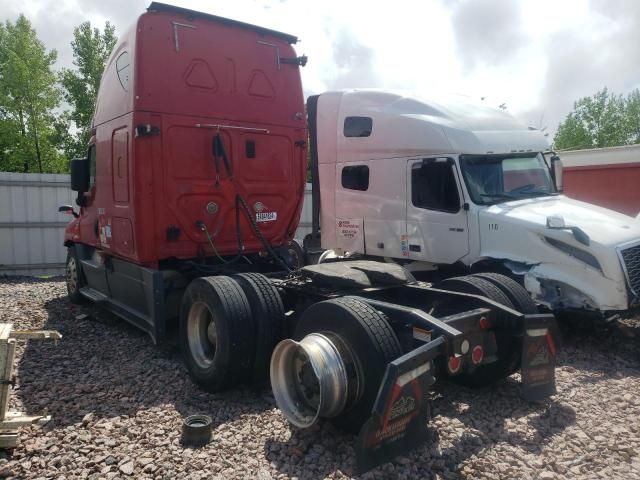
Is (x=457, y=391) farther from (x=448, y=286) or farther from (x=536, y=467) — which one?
(x=536, y=467)

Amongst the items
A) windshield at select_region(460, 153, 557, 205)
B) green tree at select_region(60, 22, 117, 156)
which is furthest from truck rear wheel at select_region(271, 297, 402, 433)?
green tree at select_region(60, 22, 117, 156)

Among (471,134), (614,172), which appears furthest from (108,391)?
(614,172)

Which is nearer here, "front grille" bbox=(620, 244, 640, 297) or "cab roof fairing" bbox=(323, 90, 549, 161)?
"front grille" bbox=(620, 244, 640, 297)

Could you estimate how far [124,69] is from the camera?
19.6 ft

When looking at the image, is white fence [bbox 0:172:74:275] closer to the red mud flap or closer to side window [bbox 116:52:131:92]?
side window [bbox 116:52:131:92]

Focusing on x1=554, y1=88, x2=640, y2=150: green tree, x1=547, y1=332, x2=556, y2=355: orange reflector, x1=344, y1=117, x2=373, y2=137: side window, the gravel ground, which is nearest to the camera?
the gravel ground

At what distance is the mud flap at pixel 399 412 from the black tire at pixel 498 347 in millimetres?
997

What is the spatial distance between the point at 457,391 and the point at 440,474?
1457 mm

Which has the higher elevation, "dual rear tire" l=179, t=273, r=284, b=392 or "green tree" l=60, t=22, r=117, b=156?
"green tree" l=60, t=22, r=117, b=156

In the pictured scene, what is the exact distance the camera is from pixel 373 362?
3.47 m

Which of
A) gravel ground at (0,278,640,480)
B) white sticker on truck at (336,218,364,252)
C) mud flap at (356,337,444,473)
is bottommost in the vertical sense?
gravel ground at (0,278,640,480)

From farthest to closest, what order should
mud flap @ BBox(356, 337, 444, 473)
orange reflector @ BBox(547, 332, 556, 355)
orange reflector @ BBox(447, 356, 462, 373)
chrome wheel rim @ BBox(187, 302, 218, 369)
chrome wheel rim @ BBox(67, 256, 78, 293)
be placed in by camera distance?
chrome wheel rim @ BBox(67, 256, 78, 293) → chrome wheel rim @ BBox(187, 302, 218, 369) → orange reflector @ BBox(547, 332, 556, 355) → orange reflector @ BBox(447, 356, 462, 373) → mud flap @ BBox(356, 337, 444, 473)

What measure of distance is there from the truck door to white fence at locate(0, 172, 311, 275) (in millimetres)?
8677

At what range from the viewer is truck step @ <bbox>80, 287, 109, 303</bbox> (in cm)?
722
